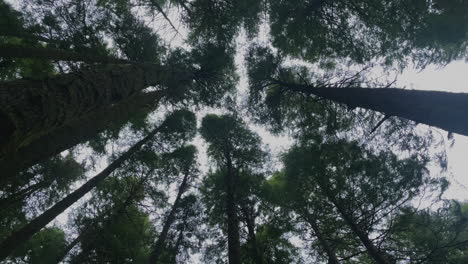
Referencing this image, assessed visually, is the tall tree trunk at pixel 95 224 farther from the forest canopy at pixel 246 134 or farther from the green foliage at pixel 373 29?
the green foliage at pixel 373 29

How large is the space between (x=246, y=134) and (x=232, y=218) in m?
4.75

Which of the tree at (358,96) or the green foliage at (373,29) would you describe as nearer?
the tree at (358,96)

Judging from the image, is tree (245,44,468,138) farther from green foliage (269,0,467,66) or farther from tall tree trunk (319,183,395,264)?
tall tree trunk (319,183,395,264)

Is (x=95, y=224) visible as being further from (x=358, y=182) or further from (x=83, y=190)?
(x=358, y=182)

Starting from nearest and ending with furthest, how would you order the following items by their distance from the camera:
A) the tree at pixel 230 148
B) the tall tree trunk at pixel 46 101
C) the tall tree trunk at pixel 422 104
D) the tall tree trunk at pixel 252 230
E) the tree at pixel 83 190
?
the tall tree trunk at pixel 46 101
the tall tree trunk at pixel 422 104
the tree at pixel 83 190
the tall tree trunk at pixel 252 230
the tree at pixel 230 148

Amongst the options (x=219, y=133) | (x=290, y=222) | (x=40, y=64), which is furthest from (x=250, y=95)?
(x=40, y=64)

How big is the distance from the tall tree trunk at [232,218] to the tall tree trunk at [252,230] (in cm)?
102

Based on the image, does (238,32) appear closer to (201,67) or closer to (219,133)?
(201,67)

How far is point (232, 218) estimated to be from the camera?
819cm

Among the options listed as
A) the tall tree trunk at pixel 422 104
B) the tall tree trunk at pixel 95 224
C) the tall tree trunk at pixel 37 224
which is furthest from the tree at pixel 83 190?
the tall tree trunk at pixel 422 104

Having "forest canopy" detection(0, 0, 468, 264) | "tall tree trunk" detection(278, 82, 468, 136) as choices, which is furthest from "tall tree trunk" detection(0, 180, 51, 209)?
"tall tree trunk" detection(278, 82, 468, 136)

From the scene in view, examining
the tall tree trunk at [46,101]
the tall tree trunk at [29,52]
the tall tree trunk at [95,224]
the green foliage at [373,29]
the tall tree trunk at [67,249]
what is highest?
the green foliage at [373,29]

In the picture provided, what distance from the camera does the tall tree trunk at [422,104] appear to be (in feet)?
12.4

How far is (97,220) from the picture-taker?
10.1 metres
